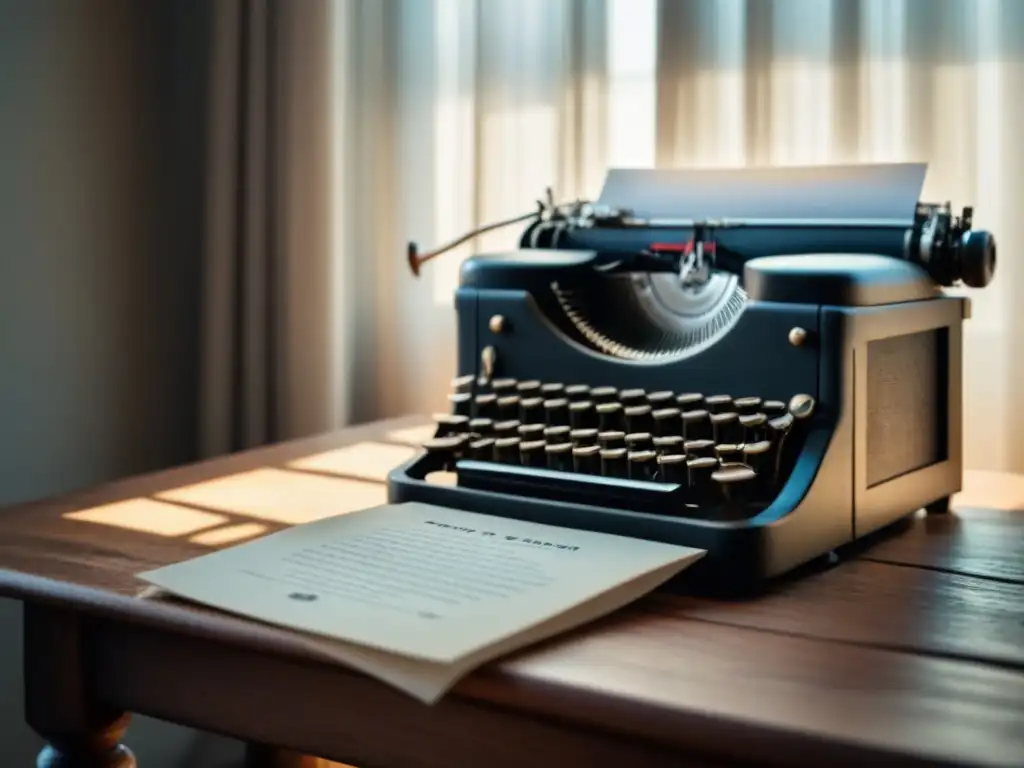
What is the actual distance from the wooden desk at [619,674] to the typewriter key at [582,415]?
0.87ft

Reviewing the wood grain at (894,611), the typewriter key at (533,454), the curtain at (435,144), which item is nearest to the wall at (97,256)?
the curtain at (435,144)

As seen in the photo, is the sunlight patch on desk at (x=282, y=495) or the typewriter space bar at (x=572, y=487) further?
the sunlight patch on desk at (x=282, y=495)

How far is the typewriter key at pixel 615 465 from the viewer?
108cm

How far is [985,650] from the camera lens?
82 centimetres

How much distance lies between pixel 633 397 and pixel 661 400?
0.10 ft

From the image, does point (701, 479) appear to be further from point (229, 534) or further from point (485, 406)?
point (229, 534)

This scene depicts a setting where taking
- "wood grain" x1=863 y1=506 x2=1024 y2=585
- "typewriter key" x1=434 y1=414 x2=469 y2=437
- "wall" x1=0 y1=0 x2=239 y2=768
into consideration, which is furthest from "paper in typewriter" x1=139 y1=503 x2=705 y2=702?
"wall" x1=0 y1=0 x2=239 y2=768

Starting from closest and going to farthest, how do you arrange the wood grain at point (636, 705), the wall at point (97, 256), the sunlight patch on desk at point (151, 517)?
the wood grain at point (636, 705), the sunlight patch on desk at point (151, 517), the wall at point (97, 256)

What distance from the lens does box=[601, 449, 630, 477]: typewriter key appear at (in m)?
1.08

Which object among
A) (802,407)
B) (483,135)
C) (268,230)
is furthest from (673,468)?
(268,230)

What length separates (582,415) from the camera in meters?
1.19

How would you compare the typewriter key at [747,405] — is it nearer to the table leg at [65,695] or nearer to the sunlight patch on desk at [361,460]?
the sunlight patch on desk at [361,460]

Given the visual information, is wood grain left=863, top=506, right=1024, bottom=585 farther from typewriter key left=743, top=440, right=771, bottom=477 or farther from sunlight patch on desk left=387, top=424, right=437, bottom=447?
sunlight patch on desk left=387, top=424, right=437, bottom=447

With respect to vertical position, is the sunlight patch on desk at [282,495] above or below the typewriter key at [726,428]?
below
